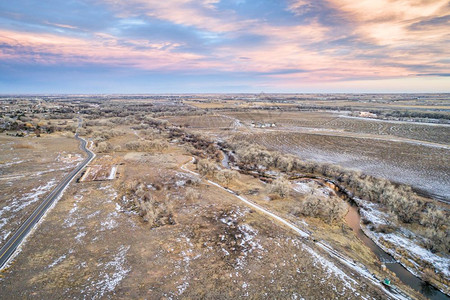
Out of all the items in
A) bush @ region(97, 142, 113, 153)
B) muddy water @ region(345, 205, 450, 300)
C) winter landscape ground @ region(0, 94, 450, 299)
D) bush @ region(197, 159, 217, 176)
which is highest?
bush @ region(97, 142, 113, 153)

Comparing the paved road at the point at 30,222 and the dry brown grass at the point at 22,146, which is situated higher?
the dry brown grass at the point at 22,146

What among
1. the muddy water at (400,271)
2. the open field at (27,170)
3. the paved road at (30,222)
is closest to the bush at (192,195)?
the paved road at (30,222)

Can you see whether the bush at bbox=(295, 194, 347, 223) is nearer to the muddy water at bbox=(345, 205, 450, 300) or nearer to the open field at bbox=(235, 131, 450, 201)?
the muddy water at bbox=(345, 205, 450, 300)

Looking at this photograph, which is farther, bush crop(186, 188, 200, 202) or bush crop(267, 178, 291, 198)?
bush crop(267, 178, 291, 198)

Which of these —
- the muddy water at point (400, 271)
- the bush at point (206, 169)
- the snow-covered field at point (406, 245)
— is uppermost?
the bush at point (206, 169)

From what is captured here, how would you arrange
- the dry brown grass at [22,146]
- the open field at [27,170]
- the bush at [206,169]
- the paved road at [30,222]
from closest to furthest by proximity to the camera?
the paved road at [30,222] → the open field at [27,170] → the bush at [206,169] → the dry brown grass at [22,146]

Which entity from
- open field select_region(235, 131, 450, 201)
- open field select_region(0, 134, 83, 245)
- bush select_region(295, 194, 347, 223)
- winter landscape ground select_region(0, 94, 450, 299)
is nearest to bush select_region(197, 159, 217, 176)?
winter landscape ground select_region(0, 94, 450, 299)

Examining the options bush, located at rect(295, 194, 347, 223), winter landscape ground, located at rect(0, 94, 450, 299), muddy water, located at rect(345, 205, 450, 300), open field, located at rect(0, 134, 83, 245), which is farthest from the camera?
bush, located at rect(295, 194, 347, 223)

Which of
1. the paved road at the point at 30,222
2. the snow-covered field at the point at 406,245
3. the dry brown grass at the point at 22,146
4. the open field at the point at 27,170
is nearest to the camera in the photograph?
the paved road at the point at 30,222

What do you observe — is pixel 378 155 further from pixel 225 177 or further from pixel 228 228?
pixel 228 228

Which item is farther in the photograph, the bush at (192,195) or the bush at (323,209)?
the bush at (192,195)

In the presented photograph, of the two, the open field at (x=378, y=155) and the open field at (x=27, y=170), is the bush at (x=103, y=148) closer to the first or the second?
the open field at (x=27, y=170)

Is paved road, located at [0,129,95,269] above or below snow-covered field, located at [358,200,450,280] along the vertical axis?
above
